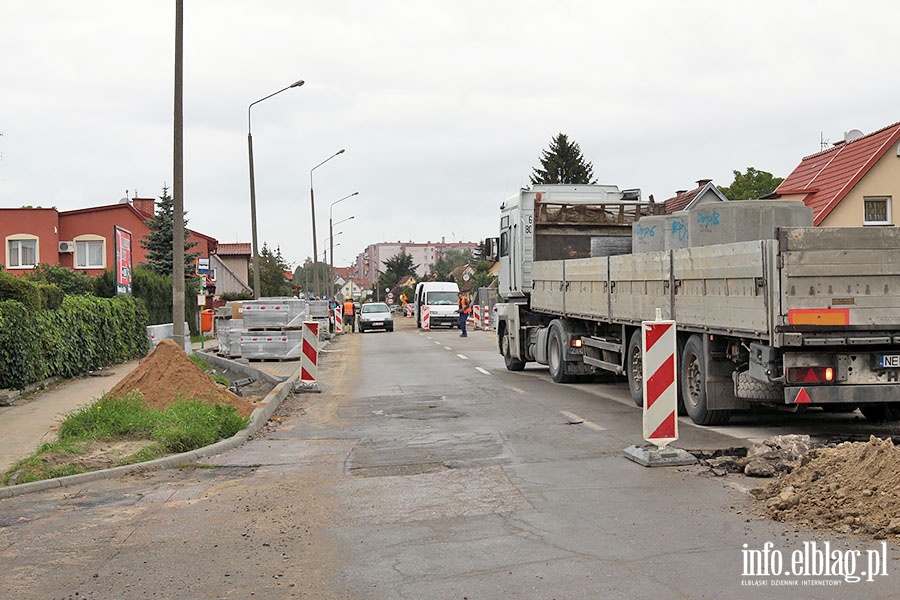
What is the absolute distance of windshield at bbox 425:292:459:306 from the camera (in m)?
53.8

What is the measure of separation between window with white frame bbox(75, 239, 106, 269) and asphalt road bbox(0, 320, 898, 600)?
44.5 metres

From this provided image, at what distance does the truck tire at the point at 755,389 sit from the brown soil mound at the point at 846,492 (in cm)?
279

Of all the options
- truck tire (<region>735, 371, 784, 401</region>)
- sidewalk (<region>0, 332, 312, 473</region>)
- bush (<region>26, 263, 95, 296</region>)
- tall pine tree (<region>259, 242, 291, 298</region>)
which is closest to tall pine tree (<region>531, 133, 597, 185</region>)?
tall pine tree (<region>259, 242, 291, 298</region>)

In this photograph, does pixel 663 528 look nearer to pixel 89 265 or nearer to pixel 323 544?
pixel 323 544

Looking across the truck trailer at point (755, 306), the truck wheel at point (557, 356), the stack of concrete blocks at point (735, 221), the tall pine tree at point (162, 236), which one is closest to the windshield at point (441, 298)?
the tall pine tree at point (162, 236)

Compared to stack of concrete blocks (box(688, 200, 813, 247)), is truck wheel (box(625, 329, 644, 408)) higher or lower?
lower

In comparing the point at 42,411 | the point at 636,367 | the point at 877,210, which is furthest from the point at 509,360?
the point at 877,210

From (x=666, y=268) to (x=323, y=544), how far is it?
7178 mm

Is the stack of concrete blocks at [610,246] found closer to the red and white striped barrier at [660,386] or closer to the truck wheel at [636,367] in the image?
the truck wheel at [636,367]

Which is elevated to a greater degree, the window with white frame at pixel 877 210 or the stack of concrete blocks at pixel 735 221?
the window with white frame at pixel 877 210

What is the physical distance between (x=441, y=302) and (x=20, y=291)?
121 ft

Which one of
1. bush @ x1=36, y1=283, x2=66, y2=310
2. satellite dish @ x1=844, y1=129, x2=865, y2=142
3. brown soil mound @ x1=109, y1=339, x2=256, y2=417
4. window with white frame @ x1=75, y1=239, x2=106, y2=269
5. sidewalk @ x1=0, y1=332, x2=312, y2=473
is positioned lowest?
sidewalk @ x1=0, y1=332, x2=312, y2=473

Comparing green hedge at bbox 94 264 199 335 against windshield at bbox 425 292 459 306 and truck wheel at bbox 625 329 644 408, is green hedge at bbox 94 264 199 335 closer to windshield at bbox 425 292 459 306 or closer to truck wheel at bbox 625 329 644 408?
truck wheel at bbox 625 329 644 408

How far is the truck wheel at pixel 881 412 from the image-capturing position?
11484mm
